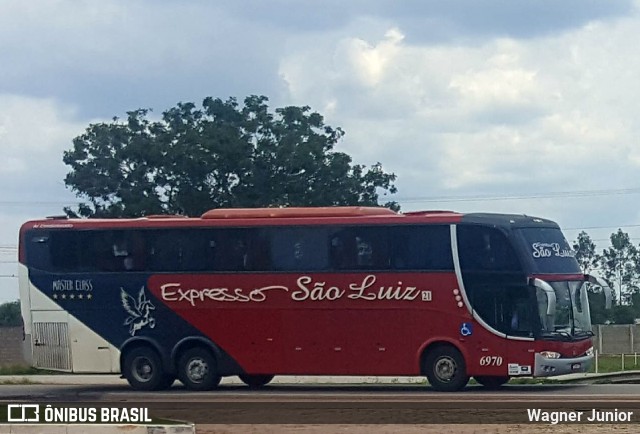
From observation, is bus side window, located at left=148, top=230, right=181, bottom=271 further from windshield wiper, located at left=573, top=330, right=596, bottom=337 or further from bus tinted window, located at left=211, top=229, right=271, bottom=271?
windshield wiper, located at left=573, top=330, right=596, bottom=337

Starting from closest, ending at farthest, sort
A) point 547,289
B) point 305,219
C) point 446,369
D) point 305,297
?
1. point 547,289
2. point 446,369
3. point 305,297
4. point 305,219

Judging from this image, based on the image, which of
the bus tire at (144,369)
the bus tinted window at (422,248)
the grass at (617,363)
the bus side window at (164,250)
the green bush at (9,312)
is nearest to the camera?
the bus tinted window at (422,248)

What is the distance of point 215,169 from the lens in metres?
56.1

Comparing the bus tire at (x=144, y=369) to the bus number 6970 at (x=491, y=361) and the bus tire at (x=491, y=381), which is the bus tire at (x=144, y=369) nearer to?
the bus tire at (x=491, y=381)

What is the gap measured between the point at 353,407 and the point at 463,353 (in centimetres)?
527

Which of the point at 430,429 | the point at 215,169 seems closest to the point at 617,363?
the point at 215,169

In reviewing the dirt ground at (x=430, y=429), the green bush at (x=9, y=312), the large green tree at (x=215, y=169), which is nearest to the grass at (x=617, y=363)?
the large green tree at (x=215, y=169)

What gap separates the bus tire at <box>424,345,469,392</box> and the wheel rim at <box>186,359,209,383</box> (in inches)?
194

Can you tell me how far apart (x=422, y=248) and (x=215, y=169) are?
31759 millimetres

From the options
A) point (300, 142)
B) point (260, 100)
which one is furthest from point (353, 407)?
point (260, 100)

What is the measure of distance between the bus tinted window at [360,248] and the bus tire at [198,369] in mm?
3651

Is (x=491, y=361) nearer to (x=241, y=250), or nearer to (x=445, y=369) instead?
(x=445, y=369)

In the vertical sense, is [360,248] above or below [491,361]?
above

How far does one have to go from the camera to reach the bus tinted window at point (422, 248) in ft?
82.1
